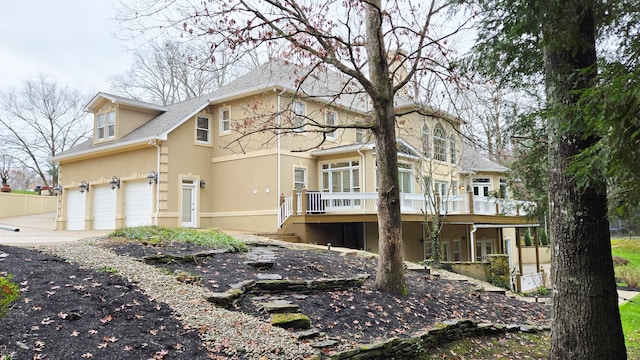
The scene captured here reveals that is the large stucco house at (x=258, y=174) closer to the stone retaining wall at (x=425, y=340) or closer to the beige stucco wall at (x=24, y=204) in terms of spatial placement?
the stone retaining wall at (x=425, y=340)

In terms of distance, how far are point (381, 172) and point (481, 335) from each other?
297 centimetres

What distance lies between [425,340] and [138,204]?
14.1 metres

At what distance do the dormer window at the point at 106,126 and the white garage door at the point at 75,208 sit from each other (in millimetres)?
2646

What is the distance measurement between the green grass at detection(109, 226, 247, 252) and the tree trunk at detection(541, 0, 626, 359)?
6.07 meters

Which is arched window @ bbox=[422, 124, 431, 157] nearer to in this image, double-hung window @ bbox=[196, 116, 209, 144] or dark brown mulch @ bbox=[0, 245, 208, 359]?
double-hung window @ bbox=[196, 116, 209, 144]

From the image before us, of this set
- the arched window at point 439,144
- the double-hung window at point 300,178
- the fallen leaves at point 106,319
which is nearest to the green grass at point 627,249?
the arched window at point 439,144

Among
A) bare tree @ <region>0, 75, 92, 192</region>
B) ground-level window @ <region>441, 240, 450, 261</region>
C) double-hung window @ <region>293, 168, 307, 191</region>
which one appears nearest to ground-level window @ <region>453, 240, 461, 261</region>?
ground-level window @ <region>441, 240, 450, 261</region>

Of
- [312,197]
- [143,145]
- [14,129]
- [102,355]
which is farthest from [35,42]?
[102,355]

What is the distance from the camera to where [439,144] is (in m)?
18.3

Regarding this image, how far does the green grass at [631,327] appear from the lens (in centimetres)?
713

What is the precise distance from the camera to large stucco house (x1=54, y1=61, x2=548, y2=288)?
16.2 metres

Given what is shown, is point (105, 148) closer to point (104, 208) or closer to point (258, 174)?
point (104, 208)

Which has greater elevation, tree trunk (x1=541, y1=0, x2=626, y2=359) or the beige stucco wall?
the beige stucco wall

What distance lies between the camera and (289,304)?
608 cm
